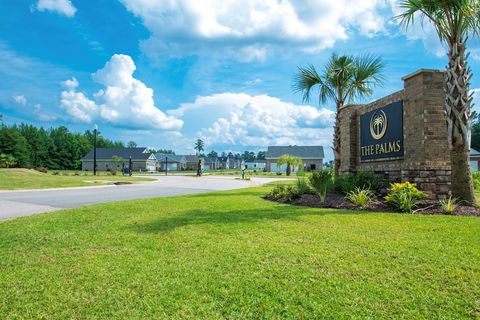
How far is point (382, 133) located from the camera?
40.0ft

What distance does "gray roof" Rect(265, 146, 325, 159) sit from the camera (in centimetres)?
7412

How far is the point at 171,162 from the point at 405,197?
88666 mm

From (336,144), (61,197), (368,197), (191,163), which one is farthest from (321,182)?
(191,163)

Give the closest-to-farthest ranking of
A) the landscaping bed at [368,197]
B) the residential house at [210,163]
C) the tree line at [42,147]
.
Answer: the landscaping bed at [368,197] < the tree line at [42,147] < the residential house at [210,163]

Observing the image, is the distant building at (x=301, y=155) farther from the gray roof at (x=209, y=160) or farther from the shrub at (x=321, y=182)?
the shrub at (x=321, y=182)

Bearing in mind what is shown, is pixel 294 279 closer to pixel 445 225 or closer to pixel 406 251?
pixel 406 251

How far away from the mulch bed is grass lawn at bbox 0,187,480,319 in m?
1.06

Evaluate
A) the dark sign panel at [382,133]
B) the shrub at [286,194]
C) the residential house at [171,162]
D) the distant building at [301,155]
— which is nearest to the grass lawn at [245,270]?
the shrub at [286,194]

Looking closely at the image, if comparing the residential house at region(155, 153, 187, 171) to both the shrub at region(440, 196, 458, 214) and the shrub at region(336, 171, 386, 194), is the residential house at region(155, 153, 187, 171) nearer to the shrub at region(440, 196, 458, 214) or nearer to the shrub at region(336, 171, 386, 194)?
the shrub at region(336, 171, 386, 194)

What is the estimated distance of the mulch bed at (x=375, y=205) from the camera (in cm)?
800

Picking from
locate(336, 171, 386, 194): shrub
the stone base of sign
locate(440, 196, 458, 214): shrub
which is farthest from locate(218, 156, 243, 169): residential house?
locate(440, 196, 458, 214): shrub

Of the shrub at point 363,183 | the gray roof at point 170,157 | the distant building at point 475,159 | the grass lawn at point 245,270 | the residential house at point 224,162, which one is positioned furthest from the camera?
the residential house at point 224,162

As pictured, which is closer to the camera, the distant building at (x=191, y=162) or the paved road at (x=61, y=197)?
the paved road at (x=61, y=197)

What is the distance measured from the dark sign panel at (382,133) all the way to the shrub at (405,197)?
2234 millimetres
